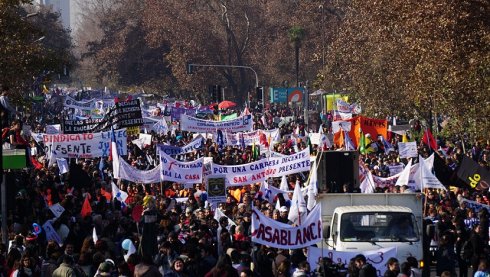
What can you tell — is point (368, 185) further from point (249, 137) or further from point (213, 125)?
point (213, 125)

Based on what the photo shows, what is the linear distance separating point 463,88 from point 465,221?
8.29 metres

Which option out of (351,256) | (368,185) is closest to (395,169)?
(368,185)

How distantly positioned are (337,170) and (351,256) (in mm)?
8558

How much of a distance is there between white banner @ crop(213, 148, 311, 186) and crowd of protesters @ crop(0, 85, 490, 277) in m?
0.34

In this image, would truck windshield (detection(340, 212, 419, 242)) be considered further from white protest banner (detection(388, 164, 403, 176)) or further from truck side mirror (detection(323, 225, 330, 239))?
white protest banner (detection(388, 164, 403, 176))

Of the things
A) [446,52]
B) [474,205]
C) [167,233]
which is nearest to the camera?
[167,233]

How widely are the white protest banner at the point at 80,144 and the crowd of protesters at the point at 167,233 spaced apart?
0.55m

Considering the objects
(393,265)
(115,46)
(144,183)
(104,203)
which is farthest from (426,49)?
(115,46)

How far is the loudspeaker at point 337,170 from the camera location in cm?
2506

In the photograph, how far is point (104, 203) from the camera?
74.6ft

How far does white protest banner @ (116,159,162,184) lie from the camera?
26844 millimetres

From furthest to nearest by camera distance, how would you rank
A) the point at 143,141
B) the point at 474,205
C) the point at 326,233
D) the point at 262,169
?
the point at 143,141 → the point at 262,169 → the point at 474,205 → the point at 326,233

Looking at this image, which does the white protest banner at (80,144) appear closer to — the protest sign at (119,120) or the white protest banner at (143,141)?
the protest sign at (119,120)

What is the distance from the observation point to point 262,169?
1048 inches
